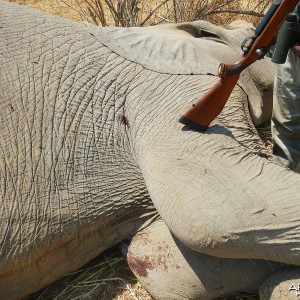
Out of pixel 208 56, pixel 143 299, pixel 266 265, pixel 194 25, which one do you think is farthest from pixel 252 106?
pixel 143 299

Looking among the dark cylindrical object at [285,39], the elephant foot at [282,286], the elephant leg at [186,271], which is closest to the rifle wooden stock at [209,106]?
the dark cylindrical object at [285,39]

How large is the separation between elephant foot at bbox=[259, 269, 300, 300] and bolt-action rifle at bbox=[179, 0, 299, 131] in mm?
514

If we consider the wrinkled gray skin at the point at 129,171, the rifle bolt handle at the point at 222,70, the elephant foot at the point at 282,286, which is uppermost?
the rifle bolt handle at the point at 222,70

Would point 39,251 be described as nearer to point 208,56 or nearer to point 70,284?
point 70,284

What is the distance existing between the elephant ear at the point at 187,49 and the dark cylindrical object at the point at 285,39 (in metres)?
0.26

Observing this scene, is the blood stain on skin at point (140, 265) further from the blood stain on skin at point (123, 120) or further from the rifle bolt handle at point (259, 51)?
the rifle bolt handle at point (259, 51)

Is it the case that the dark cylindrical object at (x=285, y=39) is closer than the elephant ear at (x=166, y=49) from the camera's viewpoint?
Yes

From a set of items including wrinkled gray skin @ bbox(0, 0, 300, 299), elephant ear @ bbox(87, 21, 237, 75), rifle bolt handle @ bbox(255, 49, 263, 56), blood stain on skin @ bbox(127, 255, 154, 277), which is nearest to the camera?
wrinkled gray skin @ bbox(0, 0, 300, 299)

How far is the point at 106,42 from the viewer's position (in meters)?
2.29

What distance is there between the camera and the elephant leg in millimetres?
1975

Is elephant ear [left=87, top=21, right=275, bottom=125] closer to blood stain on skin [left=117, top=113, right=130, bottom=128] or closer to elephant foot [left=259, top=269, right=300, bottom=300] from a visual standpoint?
blood stain on skin [left=117, top=113, right=130, bottom=128]

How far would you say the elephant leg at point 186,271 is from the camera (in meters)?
1.97

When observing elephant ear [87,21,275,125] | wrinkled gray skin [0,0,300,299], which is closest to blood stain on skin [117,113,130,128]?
wrinkled gray skin [0,0,300,299]

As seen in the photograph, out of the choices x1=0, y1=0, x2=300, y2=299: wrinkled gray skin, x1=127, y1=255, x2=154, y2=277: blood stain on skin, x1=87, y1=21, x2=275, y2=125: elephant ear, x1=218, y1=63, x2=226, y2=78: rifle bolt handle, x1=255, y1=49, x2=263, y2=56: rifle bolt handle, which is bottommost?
x1=127, y1=255, x2=154, y2=277: blood stain on skin
